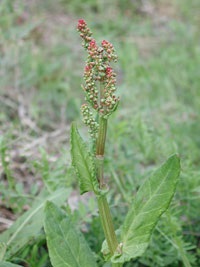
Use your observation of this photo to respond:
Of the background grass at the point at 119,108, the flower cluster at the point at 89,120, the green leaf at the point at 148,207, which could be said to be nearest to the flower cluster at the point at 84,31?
the flower cluster at the point at 89,120

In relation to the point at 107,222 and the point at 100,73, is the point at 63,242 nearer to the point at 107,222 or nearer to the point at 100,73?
the point at 107,222

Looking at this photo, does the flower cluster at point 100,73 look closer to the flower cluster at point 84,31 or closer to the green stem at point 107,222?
the flower cluster at point 84,31

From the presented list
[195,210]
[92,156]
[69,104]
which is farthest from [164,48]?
[92,156]

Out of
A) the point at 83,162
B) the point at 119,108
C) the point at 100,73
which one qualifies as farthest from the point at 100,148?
the point at 119,108

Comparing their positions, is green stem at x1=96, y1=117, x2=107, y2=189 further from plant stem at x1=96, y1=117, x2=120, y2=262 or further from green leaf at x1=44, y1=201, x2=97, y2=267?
green leaf at x1=44, y1=201, x2=97, y2=267

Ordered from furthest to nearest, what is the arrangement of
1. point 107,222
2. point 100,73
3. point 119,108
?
point 119,108, point 107,222, point 100,73

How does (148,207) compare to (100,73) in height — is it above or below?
below
